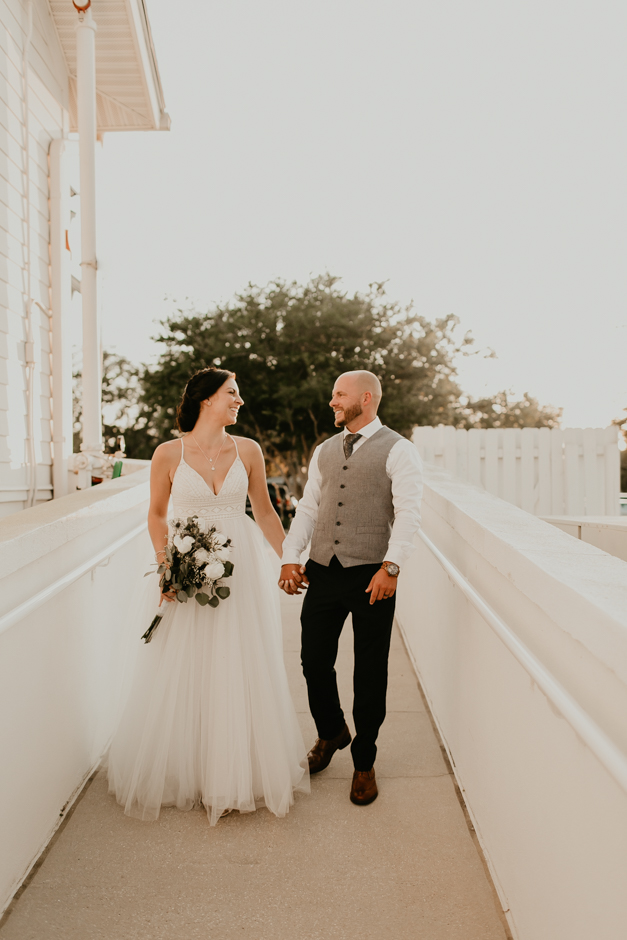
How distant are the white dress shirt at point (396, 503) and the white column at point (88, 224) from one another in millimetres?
4682

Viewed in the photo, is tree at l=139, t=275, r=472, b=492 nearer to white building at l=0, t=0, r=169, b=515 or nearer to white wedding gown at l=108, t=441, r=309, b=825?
white building at l=0, t=0, r=169, b=515

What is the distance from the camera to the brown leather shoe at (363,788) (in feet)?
11.0

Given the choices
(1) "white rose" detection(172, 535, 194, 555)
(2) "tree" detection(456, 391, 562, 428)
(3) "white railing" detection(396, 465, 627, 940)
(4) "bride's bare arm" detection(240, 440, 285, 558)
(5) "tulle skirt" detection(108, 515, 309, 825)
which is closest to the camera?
(3) "white railing" detection(396, 465, 627, 940)

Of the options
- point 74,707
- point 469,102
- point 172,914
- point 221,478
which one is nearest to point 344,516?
point 221,478

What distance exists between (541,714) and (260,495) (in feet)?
6.58

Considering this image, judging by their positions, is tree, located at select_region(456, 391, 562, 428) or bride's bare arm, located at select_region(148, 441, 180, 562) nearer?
bride's bare arm, located at select_region(148, 441, 180, 562)

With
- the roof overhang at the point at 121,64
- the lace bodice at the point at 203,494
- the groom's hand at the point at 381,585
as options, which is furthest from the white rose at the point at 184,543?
the roof overhang at the point at 121,64

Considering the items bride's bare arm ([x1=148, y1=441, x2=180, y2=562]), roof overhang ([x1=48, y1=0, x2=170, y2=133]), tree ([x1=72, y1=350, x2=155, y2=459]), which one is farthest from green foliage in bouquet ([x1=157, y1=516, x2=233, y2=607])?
tree ([x1=72, y1=350, x2=155, y2=459])

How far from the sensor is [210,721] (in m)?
3.28

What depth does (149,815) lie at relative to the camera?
3193 mm

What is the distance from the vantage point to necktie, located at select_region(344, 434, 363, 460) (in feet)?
11.8

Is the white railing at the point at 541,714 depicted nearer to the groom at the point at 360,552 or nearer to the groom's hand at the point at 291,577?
the groom at the point at 360,552

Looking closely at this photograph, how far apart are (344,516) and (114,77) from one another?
781 centimetres

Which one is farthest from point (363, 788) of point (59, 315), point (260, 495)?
point (59, 315)
